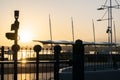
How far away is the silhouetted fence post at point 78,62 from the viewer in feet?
33.1

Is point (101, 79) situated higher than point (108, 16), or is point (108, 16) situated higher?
point (108, 16)

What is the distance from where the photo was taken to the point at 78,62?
10188 millimetres

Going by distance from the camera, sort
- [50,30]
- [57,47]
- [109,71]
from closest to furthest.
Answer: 1. [57,47]
2. [109,71]
3. [50,30]

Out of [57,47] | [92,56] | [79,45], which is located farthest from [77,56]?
[92,56]

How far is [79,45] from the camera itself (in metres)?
10.4

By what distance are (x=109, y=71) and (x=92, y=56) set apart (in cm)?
243

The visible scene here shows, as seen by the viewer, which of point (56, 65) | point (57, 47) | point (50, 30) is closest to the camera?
point (56, 65)

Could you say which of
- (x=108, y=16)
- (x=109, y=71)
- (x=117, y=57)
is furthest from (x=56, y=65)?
(x=108, y=16)

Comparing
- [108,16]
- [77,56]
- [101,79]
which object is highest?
[108,16]

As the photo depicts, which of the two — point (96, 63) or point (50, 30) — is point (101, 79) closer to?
point (96, 63)

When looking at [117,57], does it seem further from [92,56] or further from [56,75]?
[56,75]

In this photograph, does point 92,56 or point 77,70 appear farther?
point 92,56

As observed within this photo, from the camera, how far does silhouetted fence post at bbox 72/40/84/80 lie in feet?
33.1

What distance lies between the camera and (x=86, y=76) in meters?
17.3
